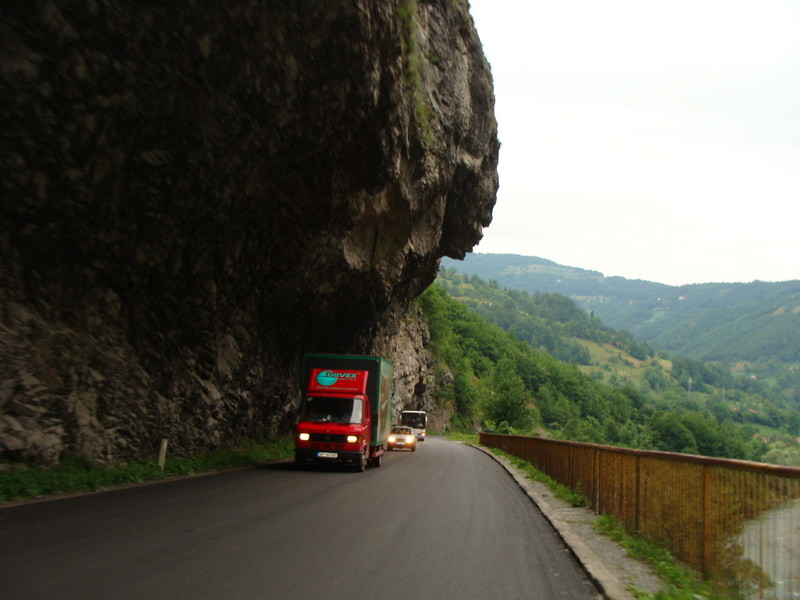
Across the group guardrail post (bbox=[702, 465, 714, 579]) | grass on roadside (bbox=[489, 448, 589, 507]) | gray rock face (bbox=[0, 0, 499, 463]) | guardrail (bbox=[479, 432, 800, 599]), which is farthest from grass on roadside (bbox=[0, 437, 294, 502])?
guardrail post (bbox=[702, 465, 714, 579])

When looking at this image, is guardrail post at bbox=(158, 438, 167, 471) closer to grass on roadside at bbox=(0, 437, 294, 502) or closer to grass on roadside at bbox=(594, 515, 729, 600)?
grass on roadside at bbox=(0, 437, 294, 502)

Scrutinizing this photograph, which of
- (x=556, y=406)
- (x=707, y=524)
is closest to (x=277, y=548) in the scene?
(x=707, y=524)

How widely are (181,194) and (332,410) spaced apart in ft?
25.7

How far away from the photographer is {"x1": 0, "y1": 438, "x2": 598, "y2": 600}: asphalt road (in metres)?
6.19

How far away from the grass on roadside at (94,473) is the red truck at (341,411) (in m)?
2.45

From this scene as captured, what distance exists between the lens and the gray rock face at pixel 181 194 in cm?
1435

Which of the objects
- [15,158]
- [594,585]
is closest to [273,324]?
[15,158]

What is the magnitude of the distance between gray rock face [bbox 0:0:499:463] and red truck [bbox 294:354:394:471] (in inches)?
129

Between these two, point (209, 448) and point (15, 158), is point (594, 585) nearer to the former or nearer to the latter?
point (15, 158)

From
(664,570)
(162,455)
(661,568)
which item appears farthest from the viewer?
(162,455)

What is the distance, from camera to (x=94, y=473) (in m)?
13.9

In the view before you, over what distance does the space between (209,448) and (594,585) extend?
17.1 meters

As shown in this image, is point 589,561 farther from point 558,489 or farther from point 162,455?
point 162,455

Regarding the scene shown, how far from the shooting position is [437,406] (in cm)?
9456
